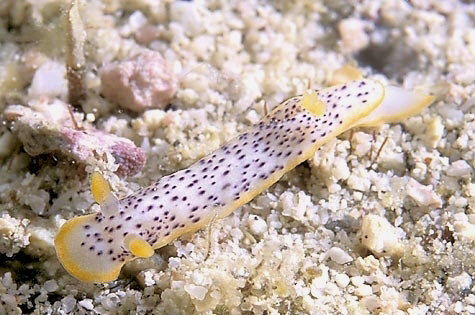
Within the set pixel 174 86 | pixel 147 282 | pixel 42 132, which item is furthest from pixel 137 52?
pixel 147 282

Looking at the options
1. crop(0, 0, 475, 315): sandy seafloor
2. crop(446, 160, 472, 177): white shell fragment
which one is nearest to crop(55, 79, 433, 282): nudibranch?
crop(0, 0, 475, 315): sandy seafloor

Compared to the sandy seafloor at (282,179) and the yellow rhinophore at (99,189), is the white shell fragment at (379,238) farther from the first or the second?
the yellow rhinophore at (99,189)

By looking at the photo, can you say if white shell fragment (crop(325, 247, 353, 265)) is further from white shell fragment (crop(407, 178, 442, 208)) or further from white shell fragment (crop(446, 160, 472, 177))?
white shell fragment (crop(446, 160, 472, 177))

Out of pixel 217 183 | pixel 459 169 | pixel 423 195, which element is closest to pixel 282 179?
pixel 217 183

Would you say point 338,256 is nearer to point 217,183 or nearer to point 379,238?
point 379,238

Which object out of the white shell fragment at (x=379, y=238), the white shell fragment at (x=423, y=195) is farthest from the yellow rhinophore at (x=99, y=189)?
the white shell fragment at (x=423, y=195)

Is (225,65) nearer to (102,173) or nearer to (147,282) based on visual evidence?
(102,173)
